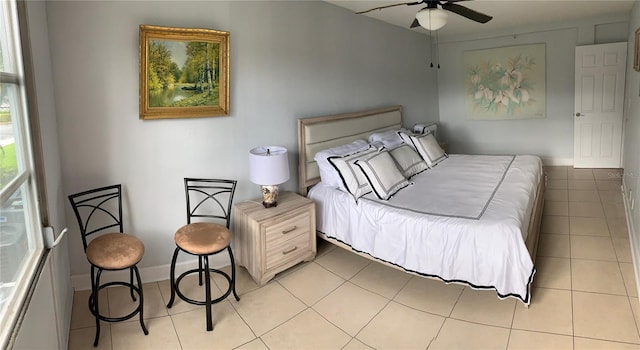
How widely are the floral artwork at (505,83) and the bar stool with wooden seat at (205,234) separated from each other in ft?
16.8

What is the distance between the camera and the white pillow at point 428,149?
4.38 m

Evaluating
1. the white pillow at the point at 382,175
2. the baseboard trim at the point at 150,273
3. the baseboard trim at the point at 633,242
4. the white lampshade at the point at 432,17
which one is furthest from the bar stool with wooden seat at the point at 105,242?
the baseboard trim at the point at 633,242

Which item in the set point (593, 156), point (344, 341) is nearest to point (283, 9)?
point (344, 341)

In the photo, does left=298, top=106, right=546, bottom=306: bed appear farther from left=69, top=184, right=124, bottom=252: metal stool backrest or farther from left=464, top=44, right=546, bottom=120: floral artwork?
left=464, top=44, right=546, bottom=120: floral artwork

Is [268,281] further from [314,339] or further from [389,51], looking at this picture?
[389,51]

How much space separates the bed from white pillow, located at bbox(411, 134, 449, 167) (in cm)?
11

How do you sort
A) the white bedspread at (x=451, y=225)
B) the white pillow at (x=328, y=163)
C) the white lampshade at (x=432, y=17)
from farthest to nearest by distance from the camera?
1. the white pillow at (x=328, y=163)
2. the white lampshade at (x=432, y=17)
3. the white bedspread at (x=451, y=225)

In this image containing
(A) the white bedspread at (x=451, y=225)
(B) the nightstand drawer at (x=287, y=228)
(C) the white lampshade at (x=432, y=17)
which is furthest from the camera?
(B) the nightstand drawer at (x=287, y=228)

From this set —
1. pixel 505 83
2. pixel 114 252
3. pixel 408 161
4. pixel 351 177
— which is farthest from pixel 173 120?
pixel 505 83

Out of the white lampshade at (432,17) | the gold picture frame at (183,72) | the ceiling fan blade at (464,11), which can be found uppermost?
the ceiling fan blade at (464,11)

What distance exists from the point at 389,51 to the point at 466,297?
3441 millimetres

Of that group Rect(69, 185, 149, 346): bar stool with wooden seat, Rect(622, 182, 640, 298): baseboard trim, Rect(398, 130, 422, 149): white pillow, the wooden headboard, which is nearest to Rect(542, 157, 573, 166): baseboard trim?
Rect(622, 182, 640, 298): baseboard trim

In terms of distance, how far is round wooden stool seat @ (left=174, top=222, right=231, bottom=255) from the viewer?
2.55 meters

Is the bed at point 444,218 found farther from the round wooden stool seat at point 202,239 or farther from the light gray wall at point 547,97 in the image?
the light gray wall at point 547,97
